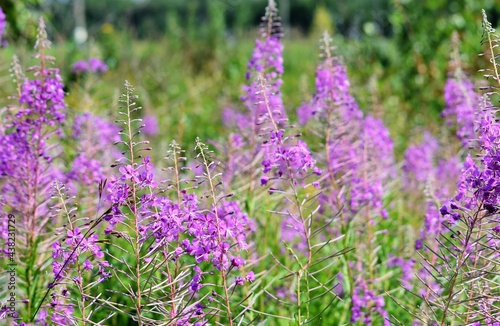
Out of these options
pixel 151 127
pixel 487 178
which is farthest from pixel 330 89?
pixel 151 127

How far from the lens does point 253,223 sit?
3.26m

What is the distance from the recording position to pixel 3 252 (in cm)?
255

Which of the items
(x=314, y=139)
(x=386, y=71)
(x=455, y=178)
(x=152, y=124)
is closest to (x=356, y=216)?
(x=455, y=178)

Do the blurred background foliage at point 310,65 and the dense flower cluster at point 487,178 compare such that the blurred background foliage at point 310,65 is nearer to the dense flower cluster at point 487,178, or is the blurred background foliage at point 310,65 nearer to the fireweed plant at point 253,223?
the fireweed plant at point 253,223

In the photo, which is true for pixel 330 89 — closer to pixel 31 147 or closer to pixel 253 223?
pixel 253 223

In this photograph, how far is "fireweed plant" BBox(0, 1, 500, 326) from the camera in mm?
2133

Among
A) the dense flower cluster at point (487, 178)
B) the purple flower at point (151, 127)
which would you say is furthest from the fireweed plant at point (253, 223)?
the purple flower at point (151, 127)

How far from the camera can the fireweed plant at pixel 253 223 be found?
7.00ft

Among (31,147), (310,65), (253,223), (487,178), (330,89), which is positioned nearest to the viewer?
(487,178)

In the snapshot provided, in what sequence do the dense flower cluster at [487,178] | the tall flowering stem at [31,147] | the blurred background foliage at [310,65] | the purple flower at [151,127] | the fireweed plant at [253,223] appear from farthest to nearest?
Answer: the purple flower at [151,127] → the blurred background foliage at [310,65] → the tall flowering stem at [31,147] → the fireweed plant at [253,223] → the dense flower cluster at [487,178]

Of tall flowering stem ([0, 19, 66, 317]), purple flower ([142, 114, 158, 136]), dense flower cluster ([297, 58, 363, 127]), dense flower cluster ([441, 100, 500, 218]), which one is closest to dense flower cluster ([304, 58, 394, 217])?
dense flower cluster ([297, 58, 363, 127])

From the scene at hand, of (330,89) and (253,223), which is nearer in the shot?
(253,223)

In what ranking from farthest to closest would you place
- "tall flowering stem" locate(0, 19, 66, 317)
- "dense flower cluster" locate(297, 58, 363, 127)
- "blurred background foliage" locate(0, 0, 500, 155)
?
"blurred background foliage" locate(0, 0, 500, 155)
"dense flower cluster" locate(297, 58, 363, 127)
"tall flowering stem" locate(0, 19, 66, 317)

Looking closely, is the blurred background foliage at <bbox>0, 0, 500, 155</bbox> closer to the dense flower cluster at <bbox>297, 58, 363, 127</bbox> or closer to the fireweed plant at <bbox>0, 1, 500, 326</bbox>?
the fireweed plant at <bbox>0, 1, 500, 326</bbox>
